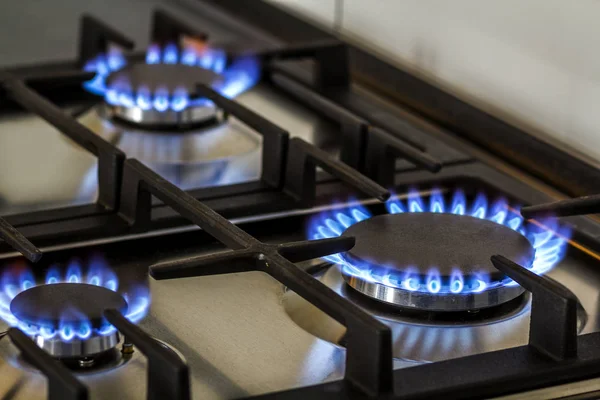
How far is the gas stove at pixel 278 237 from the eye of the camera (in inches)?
28.0

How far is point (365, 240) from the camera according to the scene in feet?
2.76

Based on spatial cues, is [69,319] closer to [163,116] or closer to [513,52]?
[163,116]

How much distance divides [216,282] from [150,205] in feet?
0.29

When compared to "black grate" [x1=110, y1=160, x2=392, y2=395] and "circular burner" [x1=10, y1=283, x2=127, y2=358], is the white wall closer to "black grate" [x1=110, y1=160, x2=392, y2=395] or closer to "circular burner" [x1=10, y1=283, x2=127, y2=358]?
"black grate" [x1=110, y1=160, x2=392, y2=395]

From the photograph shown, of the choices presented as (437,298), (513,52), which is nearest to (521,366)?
(437,298)

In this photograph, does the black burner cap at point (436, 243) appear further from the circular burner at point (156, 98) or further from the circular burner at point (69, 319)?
the circular burner at point (156, 98)

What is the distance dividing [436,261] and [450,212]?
17cm

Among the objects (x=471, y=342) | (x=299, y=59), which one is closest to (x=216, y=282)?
(x=471, y=342)

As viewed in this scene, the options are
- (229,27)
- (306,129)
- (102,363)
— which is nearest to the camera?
(102,363)

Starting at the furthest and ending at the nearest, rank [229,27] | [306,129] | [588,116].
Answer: [229,27]
[306,129]
[588,116]

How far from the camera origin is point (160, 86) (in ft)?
3.70

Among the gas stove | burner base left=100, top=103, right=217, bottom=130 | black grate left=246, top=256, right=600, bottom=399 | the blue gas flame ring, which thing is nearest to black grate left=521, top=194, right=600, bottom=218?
the gas stove

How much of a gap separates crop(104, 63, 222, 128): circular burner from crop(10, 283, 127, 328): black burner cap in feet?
1.29

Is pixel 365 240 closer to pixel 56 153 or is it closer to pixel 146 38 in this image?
pixel 56 153
